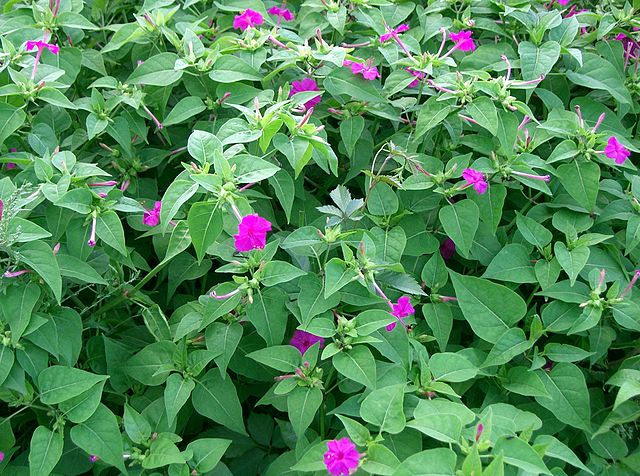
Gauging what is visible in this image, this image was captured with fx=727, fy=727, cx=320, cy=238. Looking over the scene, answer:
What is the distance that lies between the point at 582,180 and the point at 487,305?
0.49 metres

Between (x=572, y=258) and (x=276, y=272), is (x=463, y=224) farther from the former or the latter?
(x=276, y=272)

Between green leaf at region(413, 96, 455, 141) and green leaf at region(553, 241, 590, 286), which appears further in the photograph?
green leaf at region(413, 96, 455, 141)

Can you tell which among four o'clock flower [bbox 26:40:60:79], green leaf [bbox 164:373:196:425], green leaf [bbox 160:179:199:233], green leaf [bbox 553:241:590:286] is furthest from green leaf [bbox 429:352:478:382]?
four o'clock flower [bbox 26:40:60:79]

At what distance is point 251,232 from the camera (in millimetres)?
1746

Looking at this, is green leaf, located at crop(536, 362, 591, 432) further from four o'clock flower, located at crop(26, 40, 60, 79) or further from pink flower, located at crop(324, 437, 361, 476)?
four o'clock flower, located at crop(26, 40, 60, 79)

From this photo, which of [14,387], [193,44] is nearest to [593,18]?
[193,44]

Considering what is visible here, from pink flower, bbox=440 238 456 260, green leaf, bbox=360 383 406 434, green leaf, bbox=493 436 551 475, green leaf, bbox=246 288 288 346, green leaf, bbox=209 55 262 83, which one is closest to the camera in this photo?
green leaf, bbox=493 436 551 475

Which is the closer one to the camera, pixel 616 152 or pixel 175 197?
pixel 175 197

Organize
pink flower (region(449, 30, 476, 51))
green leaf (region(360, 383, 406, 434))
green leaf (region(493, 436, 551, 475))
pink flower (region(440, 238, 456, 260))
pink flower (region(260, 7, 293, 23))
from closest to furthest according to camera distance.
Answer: green leaf (region(493, 436, 551, 475)) → green leaf (region(360, 383, 406, 434)) → pink flower (region(440, 238, 456, 260)) → pink flower (region(449, 30, 476, 51)) → pink flower (region(260, 7, 293, 23))

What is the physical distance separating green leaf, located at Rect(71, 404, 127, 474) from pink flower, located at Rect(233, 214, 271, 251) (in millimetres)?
546

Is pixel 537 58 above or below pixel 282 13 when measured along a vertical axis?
above

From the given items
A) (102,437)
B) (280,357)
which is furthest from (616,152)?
(102,437)

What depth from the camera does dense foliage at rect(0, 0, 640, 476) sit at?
1.80m

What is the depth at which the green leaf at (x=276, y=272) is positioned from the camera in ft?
5.95
